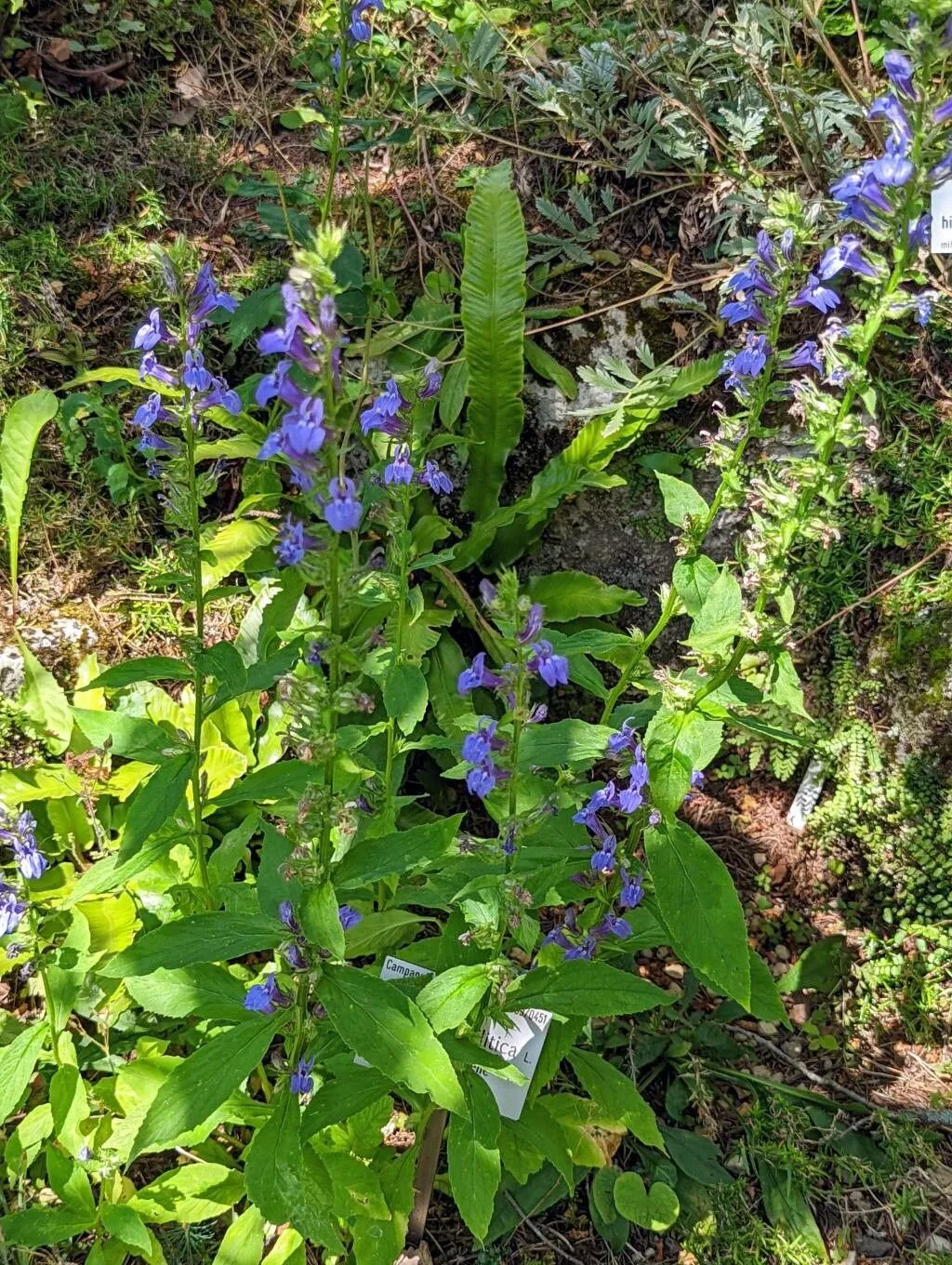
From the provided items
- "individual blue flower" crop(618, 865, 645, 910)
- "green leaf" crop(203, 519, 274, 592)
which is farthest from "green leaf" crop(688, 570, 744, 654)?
"green leaf" crop(203, 519, 274, 592)

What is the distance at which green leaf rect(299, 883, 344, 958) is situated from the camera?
1952mm

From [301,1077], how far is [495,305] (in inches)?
108

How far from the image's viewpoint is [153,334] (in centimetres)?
228

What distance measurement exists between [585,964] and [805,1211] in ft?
4.70

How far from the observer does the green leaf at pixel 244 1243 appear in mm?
2574

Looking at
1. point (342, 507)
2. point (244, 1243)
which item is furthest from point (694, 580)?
point (244, 1243)

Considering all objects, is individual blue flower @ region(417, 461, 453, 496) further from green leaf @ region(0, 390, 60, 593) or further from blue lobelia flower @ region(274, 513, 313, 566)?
green leaf @ region(0, 390, 60, 593)

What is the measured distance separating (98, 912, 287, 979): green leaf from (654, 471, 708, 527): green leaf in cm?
146

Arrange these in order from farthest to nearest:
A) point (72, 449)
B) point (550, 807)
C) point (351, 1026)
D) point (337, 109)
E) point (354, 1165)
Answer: point (72, 449) < point (337, 109) < point (354, 1165) < point (550, 807) < point (351, 1026)

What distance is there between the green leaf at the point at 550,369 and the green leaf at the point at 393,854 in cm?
227

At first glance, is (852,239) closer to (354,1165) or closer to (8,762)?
(354,1165)

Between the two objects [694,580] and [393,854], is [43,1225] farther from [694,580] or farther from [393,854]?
[694,580]

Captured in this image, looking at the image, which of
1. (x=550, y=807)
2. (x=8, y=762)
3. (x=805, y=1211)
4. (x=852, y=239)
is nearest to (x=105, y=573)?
(x=8, y=762)

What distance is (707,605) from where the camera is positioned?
2.50m
